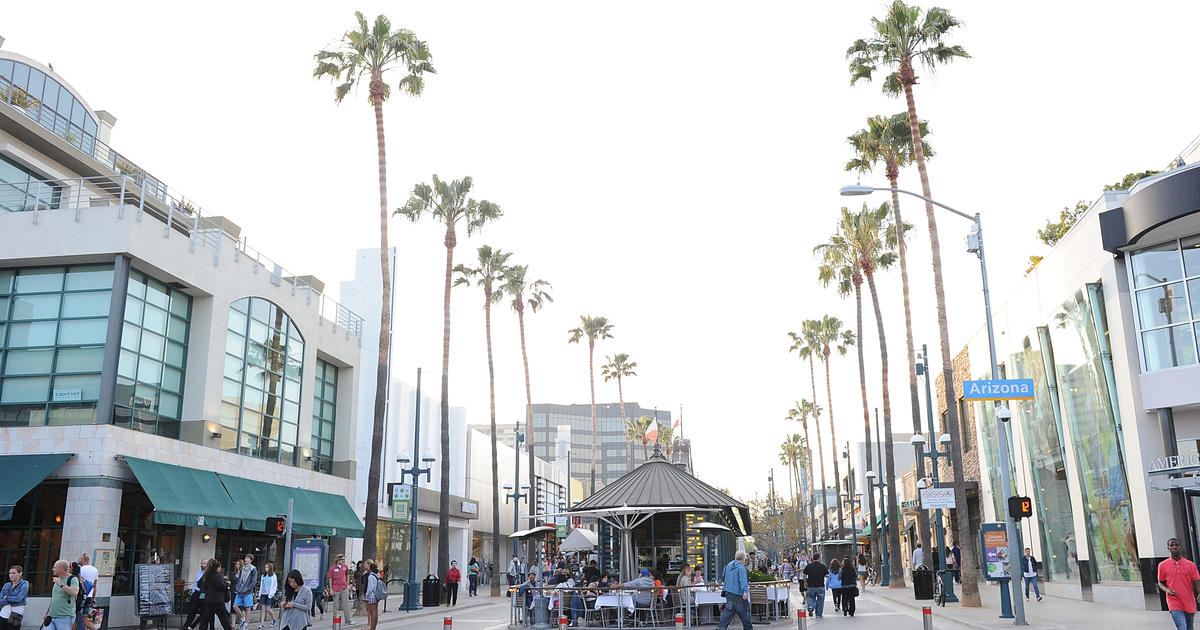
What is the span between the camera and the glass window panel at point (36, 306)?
78.8 feet

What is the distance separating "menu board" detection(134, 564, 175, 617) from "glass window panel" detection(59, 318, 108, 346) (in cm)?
608

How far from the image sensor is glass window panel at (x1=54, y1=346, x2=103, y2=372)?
23422 millimetres

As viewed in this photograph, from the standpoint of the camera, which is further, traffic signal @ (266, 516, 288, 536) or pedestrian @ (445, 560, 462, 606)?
pedestrian @ (445, 560, 462, 606)

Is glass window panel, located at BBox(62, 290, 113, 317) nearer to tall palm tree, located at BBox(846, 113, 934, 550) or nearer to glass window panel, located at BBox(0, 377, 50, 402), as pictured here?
glass window panel, located at BBox(0, 377, 50, 402)

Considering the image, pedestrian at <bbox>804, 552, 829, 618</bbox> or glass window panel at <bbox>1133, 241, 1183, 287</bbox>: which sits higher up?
glass window panel at <bbox>1133, 241, 1183, 287</bbox>

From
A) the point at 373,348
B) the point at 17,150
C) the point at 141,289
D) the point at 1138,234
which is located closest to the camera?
the point at 1138,234

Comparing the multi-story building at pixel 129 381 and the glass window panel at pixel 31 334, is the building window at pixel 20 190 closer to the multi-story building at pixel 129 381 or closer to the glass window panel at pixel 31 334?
the multi-story building at pixel 129 381

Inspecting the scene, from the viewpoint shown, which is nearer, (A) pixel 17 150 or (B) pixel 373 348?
(A) pixel 17 150

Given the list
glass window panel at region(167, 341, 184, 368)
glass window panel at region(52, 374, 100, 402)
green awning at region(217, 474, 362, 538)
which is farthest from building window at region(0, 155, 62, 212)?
green awning at region(217, 474, 362, 538)

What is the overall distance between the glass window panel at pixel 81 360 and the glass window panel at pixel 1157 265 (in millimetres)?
27420

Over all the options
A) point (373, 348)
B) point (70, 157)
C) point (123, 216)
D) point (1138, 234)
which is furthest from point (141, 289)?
point (1138, 234)

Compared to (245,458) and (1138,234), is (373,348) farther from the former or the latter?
(1138,234)

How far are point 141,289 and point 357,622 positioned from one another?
36.2ft

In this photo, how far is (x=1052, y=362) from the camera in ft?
98.8
